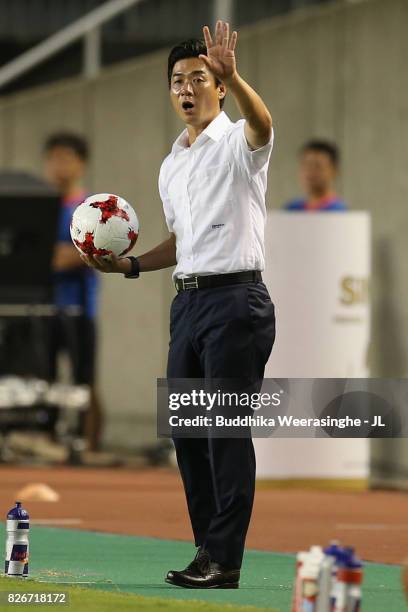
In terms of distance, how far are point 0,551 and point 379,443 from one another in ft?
22.6

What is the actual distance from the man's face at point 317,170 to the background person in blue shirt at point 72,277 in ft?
7.94

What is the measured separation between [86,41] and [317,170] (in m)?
6.79

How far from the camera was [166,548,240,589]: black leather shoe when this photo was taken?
681cm

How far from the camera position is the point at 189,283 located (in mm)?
6996

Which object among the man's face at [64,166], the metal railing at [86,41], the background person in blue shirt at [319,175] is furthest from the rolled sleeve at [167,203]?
the metal railing at [86,41]

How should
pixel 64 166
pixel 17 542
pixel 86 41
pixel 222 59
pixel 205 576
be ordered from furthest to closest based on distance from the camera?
pixel 86 41 → pixel 64 166 → pixel 205 576 → pixel 17 542 → pixel 222 59

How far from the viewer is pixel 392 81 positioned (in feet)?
47.0

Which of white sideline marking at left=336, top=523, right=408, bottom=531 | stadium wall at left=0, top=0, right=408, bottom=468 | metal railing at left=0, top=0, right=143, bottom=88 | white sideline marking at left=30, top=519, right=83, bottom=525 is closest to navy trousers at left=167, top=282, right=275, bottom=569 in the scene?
white sideline marking at left=30, top=519, right=83, bottom=525

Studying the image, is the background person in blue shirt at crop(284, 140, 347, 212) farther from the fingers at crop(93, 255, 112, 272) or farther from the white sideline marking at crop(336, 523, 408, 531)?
the fingers at crop(93, 255, 112, 272)

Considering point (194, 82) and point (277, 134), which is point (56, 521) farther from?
point (277, 134)

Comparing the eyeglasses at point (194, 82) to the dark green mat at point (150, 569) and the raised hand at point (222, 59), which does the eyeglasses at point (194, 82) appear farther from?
the dark green mat at point (150, 569)

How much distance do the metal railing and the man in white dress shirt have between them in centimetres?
1074

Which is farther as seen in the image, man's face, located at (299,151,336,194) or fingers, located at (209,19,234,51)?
man's face, located at (299,151,336,194)

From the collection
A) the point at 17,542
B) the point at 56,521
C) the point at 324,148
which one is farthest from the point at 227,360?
the point at 324,148
